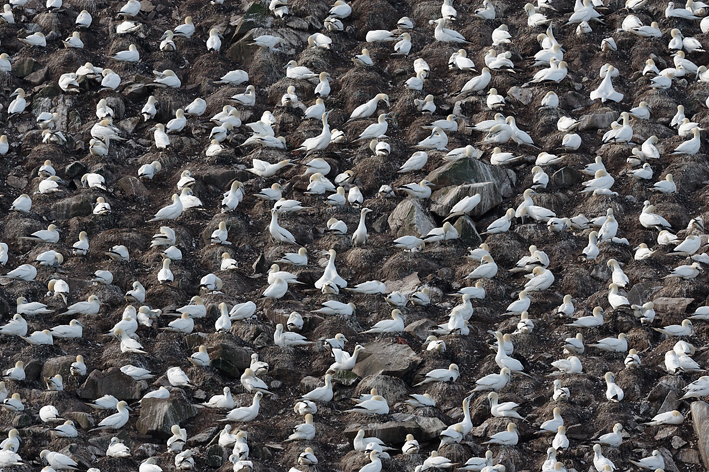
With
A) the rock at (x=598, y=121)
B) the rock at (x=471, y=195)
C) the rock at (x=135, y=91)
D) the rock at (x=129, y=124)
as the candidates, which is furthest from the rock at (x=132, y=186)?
the rock at (x=598, y=121)

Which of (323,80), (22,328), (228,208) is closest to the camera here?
(22,328)

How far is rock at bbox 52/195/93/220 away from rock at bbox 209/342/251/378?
245 inches

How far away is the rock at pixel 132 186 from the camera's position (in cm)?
2598

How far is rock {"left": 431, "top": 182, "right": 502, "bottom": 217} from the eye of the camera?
24.2 m

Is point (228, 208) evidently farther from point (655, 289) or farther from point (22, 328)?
point (655, 289)

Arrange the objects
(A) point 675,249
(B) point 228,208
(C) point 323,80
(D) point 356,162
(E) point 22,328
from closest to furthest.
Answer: (E) point 22,328 < (A) point 675,249 < (B) point 228,208 < (D) point 356,162 < (C) point 323,80

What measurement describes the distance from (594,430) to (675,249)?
17.4 ft

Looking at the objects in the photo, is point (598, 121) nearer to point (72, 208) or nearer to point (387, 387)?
point (387, 387)

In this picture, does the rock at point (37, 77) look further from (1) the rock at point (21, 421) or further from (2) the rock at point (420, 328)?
(2) the rock at point (420, 328)

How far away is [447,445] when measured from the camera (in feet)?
58.6

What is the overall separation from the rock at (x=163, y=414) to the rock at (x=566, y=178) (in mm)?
9809

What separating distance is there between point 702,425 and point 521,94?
12.0 m

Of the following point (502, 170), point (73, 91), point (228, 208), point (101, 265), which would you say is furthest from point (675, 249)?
point (73, 91)

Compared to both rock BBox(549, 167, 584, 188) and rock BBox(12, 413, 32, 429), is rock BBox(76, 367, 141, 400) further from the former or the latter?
rock BBox(549, 167, 584, 188)
